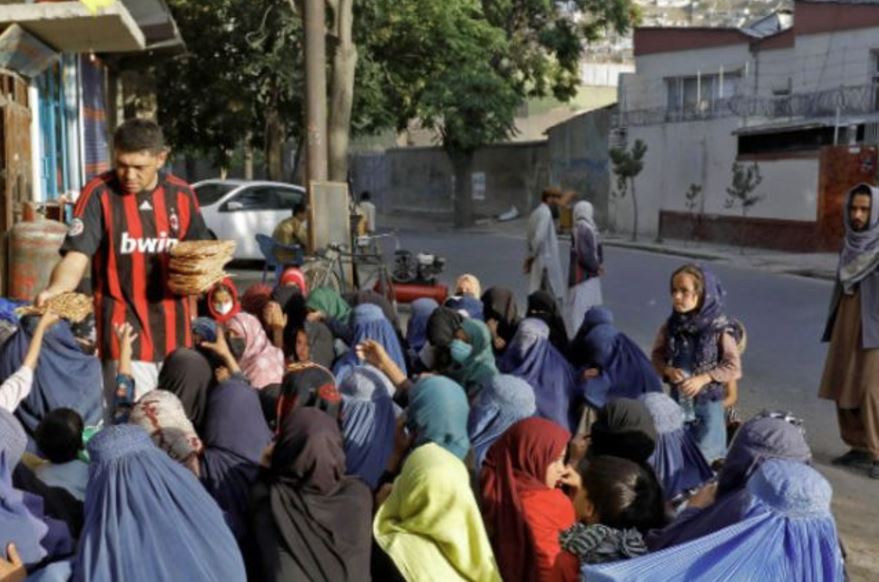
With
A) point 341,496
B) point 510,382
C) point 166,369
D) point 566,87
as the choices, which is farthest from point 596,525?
point 566,87

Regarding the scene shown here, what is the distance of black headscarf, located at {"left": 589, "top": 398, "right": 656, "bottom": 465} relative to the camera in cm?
385

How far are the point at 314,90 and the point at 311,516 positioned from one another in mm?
7964

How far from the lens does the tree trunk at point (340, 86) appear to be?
46.5 ft

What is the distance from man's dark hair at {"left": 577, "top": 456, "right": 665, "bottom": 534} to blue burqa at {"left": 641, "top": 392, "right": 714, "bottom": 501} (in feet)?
3.17

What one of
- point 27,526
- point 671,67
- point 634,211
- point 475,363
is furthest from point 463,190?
point 27,526

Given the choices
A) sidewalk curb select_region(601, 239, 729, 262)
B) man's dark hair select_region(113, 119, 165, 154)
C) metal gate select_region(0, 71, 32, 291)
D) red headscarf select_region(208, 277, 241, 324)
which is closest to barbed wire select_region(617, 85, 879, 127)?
sidewalk curb select_region(601, 239, 729, 262)

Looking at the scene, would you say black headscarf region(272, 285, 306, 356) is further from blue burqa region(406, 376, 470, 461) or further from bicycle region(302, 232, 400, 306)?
bicycle region(302, 232, 400, 306)

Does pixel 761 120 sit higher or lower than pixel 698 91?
lower

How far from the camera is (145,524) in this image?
2.83 m

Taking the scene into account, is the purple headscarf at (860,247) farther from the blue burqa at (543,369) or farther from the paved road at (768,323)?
the blue burqa at (543,369)

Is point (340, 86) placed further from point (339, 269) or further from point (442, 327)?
point (442, 327)

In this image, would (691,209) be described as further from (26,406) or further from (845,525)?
(26,406)

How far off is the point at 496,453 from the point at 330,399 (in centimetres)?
78

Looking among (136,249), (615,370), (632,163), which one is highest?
(632,163)
